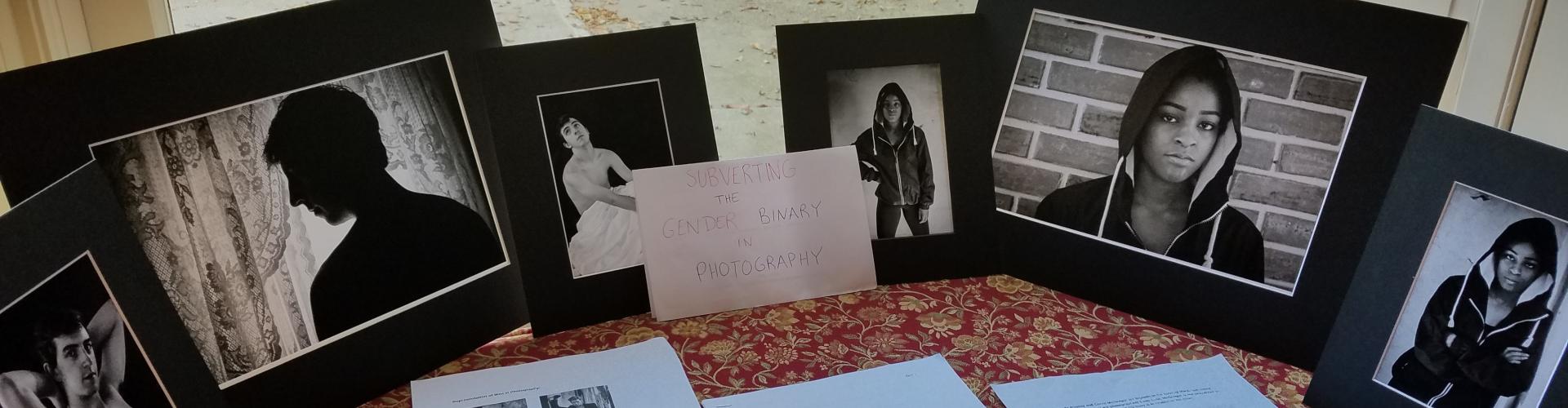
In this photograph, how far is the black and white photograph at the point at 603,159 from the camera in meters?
1.12

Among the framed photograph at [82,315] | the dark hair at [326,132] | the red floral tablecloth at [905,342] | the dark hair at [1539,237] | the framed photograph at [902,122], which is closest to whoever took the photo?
the framed photograph at [82,315]

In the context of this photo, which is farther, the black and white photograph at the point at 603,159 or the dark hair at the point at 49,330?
the black and white photograph at the point at 603,159

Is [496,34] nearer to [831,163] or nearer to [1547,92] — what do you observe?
[831,163]

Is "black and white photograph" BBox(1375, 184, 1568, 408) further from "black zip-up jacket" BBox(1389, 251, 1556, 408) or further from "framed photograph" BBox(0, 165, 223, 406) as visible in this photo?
"framed photograph" BBox(0, 165, 223, 406)

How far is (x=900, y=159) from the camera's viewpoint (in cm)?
122

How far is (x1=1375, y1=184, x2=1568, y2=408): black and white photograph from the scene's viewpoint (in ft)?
2.78

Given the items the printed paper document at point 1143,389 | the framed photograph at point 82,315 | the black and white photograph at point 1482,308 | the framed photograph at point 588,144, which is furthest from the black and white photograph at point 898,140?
the framed photograph at point 82,315

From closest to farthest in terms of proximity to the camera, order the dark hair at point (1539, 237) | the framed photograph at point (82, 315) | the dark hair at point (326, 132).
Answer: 1. the framed photograph at point (82, 315)
2. the dark hair at point (1539, 237)
3. the dark hair at point (326, 132)

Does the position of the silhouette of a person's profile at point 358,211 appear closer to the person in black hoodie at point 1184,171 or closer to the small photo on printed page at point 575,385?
the small photo on printed page at point 575,385

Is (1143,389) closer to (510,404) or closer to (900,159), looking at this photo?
(900,159)

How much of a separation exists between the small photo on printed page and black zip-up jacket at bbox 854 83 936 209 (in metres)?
0.31

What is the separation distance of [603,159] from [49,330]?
A: 52 centimetres

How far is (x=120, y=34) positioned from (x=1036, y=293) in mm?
1066

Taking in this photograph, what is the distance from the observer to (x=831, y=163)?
1203mm
